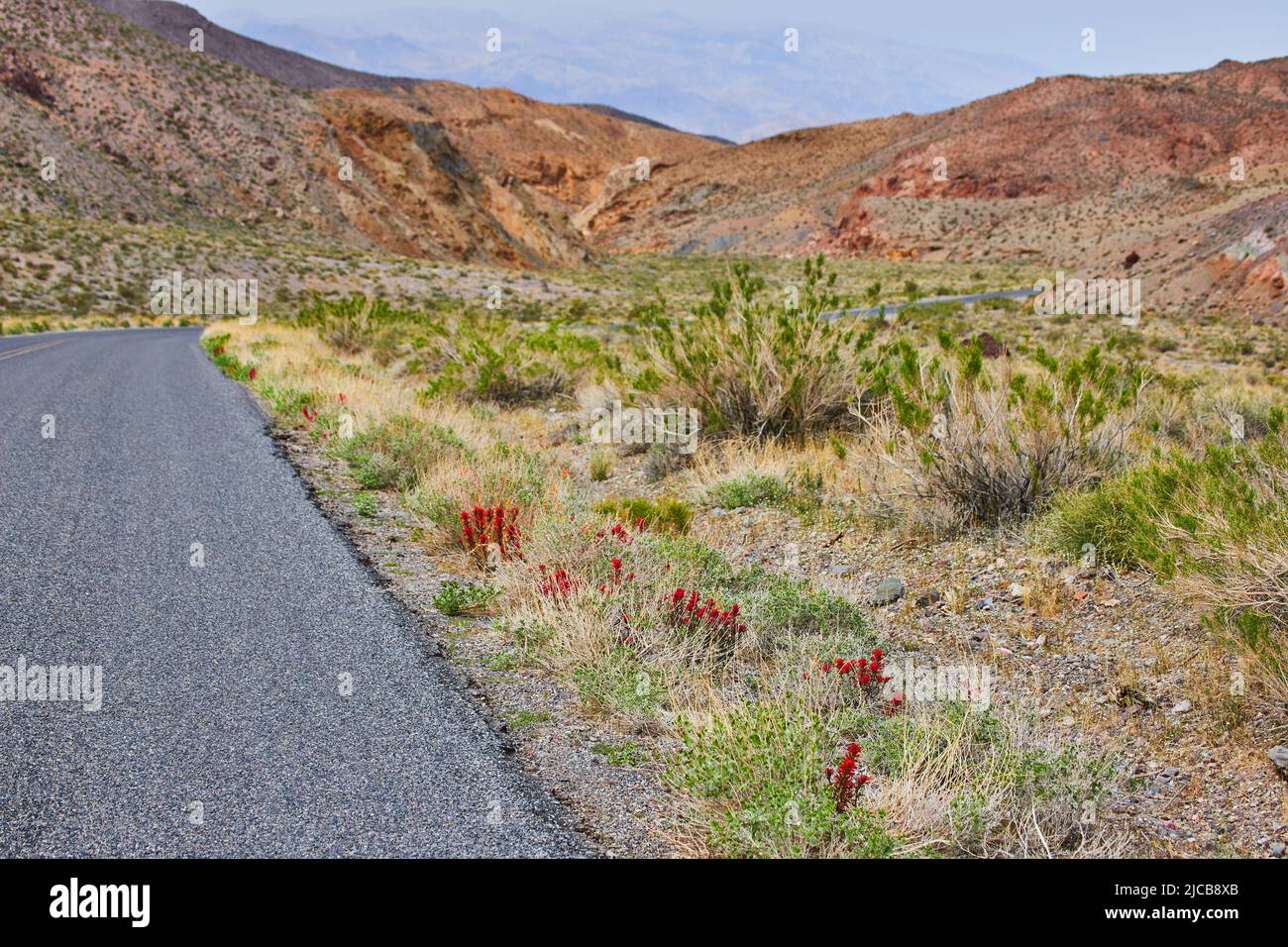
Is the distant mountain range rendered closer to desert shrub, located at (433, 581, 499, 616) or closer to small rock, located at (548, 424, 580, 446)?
small rock, located at (548, 424, 580, 446)

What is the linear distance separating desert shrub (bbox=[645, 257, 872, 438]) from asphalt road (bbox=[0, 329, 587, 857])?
385cm

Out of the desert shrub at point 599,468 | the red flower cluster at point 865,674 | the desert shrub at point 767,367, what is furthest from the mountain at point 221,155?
the red flower cluster at point 865,674

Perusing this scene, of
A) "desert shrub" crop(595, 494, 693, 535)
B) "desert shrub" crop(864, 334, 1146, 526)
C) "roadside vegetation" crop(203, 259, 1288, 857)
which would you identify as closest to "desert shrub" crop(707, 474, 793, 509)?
"roadside vegetation" crop(203, 259, 1288, 857)

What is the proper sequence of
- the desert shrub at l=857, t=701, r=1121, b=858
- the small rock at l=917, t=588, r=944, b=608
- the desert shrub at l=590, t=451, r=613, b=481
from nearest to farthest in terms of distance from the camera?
the desert shrub at l=857, t=701, r=1121, b=858, the small rock at l=917, t=588, r=944, b=608, the desert shrub at l=590, t=451, r=613, b=481

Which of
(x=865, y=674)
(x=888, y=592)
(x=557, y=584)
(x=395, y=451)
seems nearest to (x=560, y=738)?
(x=557, y=584)

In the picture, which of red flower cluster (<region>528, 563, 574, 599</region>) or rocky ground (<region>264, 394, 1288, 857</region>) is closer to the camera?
rocky ground (<region>264, 394, 1288, 857</region>)

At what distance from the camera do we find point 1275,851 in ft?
9.53

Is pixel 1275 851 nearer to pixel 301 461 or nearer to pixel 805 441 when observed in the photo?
pixel 805 441

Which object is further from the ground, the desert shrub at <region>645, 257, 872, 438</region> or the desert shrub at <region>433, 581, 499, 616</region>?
the desert shrub at <region>645, 257, 872, 438</region>

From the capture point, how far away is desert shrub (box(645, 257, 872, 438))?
8297mm

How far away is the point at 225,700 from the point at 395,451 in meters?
4.47

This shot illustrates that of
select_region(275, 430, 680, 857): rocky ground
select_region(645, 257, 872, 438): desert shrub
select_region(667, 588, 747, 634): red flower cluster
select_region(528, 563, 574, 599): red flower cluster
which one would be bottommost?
select_region(275, 430, 680, 857): rocky ground

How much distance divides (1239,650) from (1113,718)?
60 centimetres
